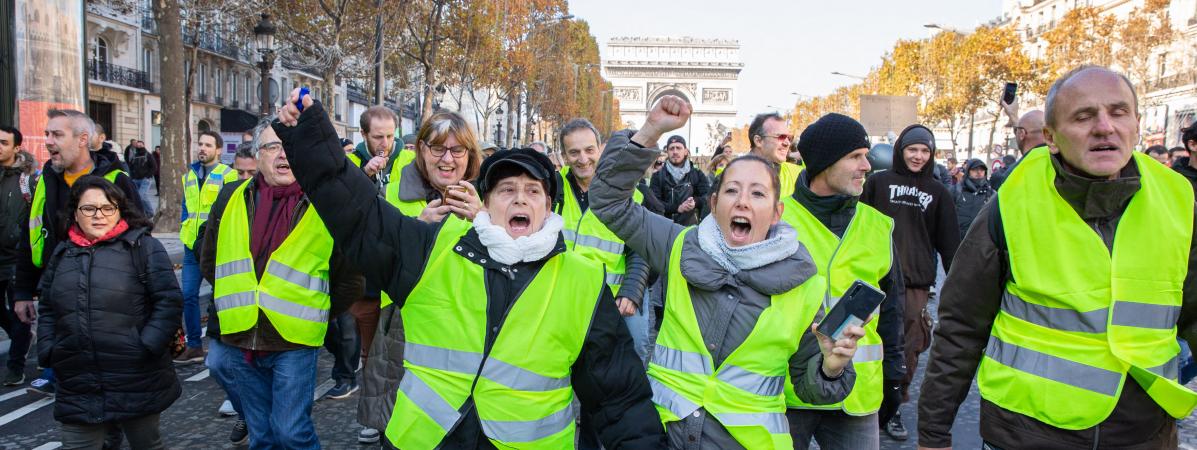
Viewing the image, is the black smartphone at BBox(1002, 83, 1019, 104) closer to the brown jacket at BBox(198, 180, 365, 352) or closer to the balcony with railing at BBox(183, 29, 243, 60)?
the brown jacket at BBox(198, 180, 365, 352)

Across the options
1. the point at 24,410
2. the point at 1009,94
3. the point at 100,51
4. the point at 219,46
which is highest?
the point at 219,46

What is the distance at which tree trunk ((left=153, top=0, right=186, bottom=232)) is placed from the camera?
49.0 ft

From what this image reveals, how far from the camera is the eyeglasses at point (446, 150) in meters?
3.97

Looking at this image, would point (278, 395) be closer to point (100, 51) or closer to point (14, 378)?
point (14, 378)

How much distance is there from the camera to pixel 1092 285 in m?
2.29

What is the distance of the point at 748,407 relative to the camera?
2.61 m

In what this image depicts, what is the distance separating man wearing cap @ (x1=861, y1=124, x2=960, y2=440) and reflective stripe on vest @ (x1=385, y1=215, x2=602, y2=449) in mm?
3295

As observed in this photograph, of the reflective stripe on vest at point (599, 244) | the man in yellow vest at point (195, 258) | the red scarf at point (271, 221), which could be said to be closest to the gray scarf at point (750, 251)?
the red scarf at point (271, 221)

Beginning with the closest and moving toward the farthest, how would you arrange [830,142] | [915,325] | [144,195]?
1. [830,142]
2. [915,325]
3. [144,195]

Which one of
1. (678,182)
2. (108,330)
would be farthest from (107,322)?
(678,182)

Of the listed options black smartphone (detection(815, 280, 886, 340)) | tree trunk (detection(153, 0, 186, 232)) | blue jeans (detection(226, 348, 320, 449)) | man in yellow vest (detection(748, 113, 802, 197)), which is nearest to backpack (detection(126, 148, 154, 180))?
tree trunk (detection(153, 0, 186, 232))

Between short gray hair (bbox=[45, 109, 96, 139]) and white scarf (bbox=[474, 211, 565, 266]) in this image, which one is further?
short gray hair (bbox=[45, 109, 96, 139])

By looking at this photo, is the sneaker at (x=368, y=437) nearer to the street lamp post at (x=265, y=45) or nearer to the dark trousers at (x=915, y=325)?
the dark trousers at (x=915, y=325)

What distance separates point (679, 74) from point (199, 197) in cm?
9609
